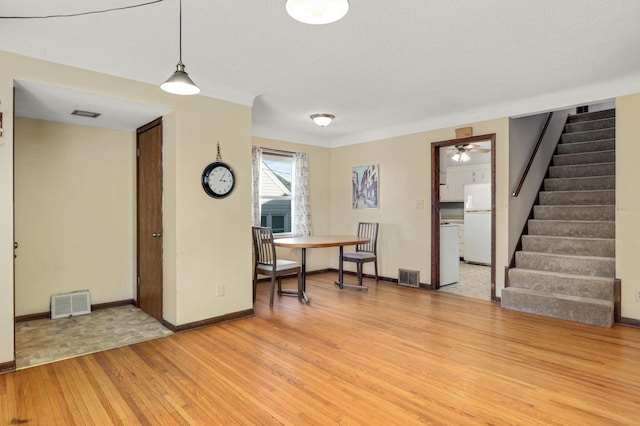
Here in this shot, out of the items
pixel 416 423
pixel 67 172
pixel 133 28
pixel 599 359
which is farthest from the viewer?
pixel 67 172

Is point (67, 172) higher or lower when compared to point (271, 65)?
lower

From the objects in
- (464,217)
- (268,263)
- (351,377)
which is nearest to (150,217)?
(268,263)

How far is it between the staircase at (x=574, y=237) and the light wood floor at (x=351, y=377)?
0.82ft

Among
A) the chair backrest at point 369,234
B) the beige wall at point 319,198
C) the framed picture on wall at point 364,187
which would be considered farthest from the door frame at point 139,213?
the framed picture on wall at point 364,187

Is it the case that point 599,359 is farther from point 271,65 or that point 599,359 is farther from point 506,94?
point 271,65

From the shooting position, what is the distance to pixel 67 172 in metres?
4.11

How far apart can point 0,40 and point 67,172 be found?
68.9 inches

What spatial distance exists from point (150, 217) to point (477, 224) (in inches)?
245

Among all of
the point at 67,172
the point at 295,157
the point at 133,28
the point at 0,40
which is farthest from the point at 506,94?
the point at 67,172

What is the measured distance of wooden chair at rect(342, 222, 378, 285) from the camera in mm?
5426

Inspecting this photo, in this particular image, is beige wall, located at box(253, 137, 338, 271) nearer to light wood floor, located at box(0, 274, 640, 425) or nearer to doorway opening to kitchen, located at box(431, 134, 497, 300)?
doorway opening to kitchen, located at box(431, 134, 497, 300)

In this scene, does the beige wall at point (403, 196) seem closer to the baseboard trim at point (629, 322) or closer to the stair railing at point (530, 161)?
the stair railing at point (530, 161)

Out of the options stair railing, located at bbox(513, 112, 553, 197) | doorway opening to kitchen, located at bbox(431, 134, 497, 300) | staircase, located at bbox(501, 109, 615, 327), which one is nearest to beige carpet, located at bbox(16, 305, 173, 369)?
doorway opening to kitchen, located at bbox(431, 134, 497, 300)

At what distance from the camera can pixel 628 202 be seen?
3.71m
